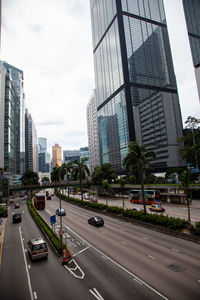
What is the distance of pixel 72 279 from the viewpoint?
44.6ft

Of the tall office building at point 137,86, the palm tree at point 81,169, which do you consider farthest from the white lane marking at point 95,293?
the tall office building at point 137,86

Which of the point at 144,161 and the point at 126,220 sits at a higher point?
the point at 144,161

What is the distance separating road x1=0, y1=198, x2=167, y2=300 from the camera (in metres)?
11.5

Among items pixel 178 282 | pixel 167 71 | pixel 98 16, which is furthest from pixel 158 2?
pixel 178 282

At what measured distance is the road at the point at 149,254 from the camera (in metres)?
12.2

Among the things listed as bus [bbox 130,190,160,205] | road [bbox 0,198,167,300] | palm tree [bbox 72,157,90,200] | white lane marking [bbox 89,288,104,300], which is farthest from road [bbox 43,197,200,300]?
bus [bbox 130,190,160,205]

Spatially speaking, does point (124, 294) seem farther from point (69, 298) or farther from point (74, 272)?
point (74, 272)

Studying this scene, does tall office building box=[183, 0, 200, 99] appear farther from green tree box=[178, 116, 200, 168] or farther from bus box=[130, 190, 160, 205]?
bus box=[130, 190, 160, 205]

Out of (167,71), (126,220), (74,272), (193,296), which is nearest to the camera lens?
(193,296)

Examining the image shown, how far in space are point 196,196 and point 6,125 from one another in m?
103

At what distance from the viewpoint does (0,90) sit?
105m

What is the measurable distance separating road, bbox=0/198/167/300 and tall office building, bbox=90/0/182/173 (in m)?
108

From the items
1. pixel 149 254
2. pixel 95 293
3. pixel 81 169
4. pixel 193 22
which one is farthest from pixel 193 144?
pixel 193 22

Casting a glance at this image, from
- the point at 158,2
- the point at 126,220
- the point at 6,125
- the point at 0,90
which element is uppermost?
the point at 158,2
